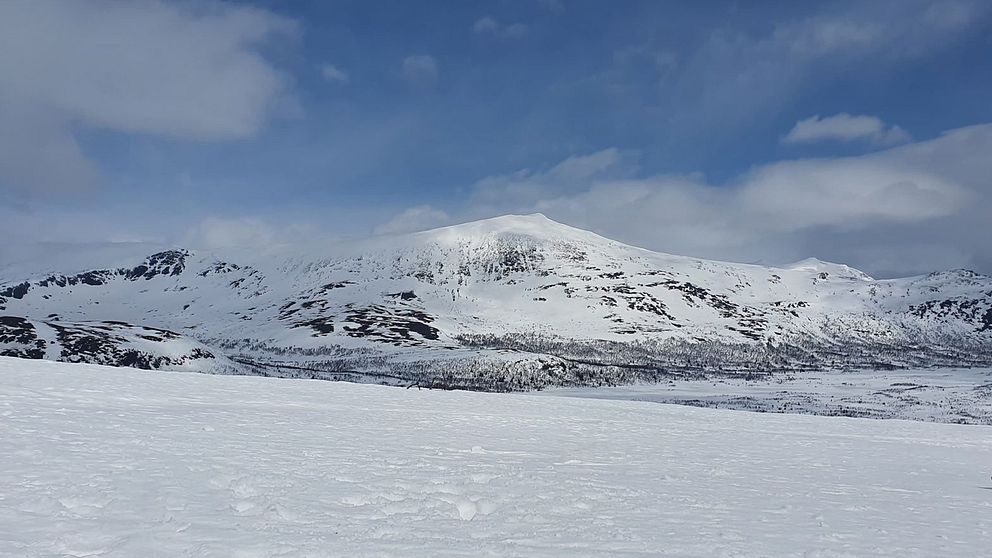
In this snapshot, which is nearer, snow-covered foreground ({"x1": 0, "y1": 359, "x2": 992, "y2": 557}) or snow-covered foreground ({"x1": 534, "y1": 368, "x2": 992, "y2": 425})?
snow-covered foreground ({"x1": 0, "y1": 359, "x2": 992, "y2": 557})

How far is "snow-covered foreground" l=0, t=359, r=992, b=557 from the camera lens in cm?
930

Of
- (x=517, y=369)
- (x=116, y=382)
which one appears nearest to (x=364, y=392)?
(x=116, y=382)

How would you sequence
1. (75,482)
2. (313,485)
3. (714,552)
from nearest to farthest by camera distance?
(714,552)
(75,482)
(313,485)

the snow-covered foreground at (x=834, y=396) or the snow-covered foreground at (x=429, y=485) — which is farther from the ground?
the snow-covered foreground at (x=429, y=485)

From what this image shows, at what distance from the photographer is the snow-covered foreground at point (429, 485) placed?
9.30 m

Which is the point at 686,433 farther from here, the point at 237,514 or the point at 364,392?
the point at 237,514

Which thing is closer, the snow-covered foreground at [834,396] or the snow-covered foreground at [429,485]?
the snow-covered foreground at [429,485]

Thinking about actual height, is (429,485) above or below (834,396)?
above

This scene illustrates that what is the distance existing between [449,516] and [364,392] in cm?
2485

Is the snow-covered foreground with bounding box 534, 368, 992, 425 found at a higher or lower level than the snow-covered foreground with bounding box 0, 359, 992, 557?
lower

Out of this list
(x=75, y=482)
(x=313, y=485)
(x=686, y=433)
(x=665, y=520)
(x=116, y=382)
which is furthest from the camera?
(x=116, y=382)

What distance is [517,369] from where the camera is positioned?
18550 cm

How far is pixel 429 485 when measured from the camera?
13.2 metres

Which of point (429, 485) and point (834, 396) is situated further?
point (834, 396)
